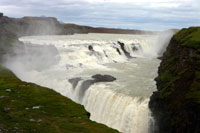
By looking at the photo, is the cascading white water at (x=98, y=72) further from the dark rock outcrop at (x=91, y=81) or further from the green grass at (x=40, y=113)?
the green grass at (x=40, y=113)

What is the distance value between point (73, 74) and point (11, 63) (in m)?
14.2

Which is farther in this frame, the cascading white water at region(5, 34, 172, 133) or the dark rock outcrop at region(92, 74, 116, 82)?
the dark rock outcrop at region(92, 74, 116, 82)

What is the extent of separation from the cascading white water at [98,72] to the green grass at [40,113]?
272 inches

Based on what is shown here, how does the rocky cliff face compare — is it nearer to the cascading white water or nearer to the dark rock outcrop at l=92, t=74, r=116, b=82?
the cascading white water

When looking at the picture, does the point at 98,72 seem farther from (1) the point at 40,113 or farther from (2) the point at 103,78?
(1) the point at 40,113

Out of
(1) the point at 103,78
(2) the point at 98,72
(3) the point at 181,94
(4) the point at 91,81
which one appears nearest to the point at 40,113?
(3) the point at 181,94

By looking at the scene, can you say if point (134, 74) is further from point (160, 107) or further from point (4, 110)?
point (4, 110)

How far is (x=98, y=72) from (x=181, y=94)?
2150 cm

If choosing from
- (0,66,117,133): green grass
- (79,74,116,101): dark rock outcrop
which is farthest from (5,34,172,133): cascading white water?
(0,66,117,133): green grass

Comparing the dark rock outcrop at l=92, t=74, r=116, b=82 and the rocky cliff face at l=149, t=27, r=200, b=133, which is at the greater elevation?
the rocky cliff face at l=149, t=27, r=200, b=133

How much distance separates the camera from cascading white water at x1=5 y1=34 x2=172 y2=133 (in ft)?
85.9

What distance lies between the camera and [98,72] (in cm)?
4181

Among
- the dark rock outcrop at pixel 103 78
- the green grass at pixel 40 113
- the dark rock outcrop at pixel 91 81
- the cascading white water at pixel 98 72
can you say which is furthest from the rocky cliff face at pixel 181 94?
the dark rock outcrop at pixel 91 81

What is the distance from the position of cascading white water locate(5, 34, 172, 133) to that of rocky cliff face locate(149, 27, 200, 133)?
1886mm
